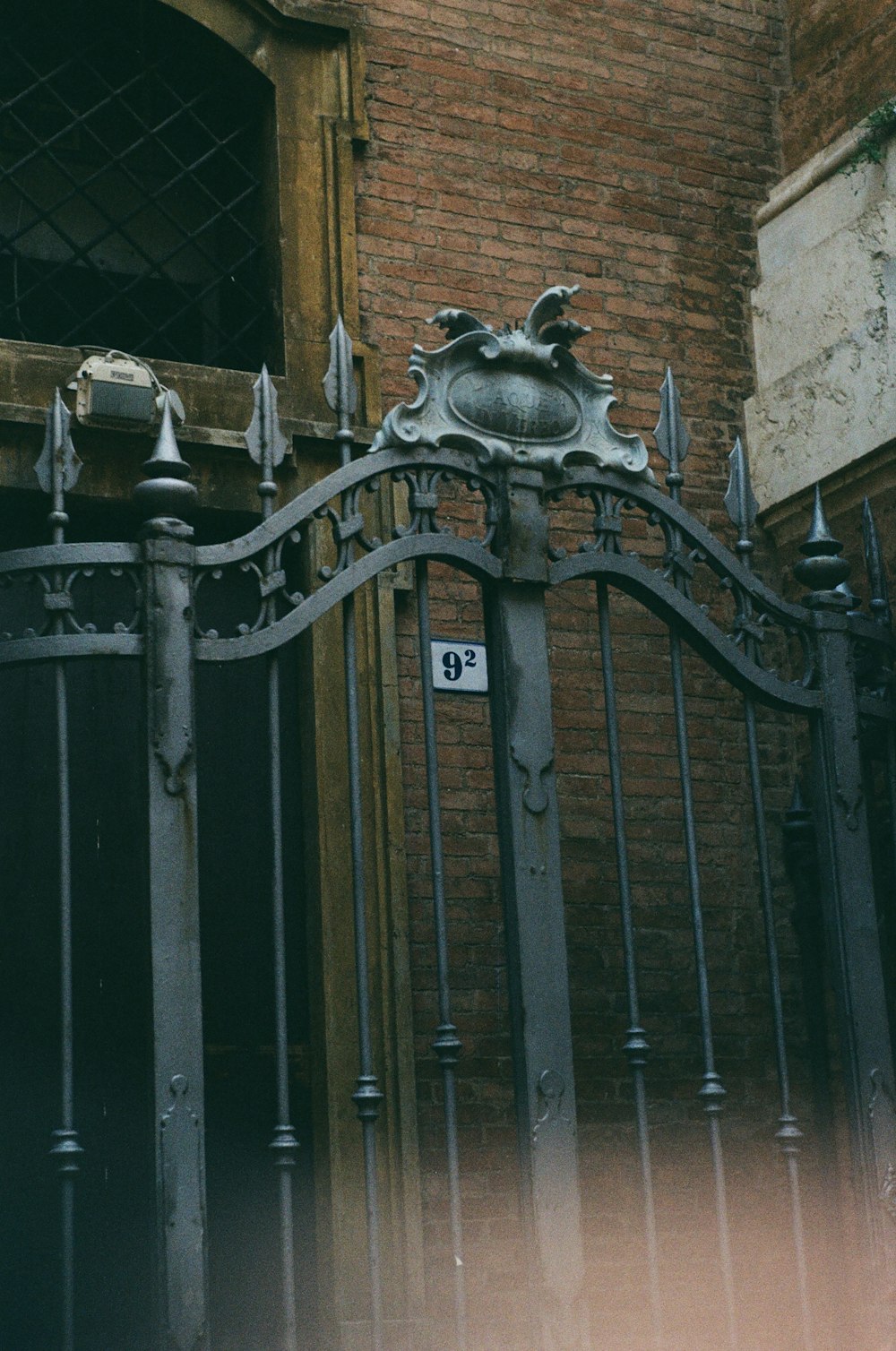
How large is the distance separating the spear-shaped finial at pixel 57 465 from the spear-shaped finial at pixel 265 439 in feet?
1.27

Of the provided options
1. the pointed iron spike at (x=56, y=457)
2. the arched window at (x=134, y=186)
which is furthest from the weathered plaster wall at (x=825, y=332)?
the pointed iron spike at (x=56, y=457)

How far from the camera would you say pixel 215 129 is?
21.5 ft

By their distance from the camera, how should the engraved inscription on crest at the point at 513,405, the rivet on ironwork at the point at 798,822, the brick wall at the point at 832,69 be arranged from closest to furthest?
the engraved inscription on crest at the point at 513,405 → the rivet on ironwork at the point at 798,822 → the brick wall at the point at 832,69

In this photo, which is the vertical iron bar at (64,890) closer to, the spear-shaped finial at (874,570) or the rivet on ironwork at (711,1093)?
the rivet on ironwork at (711,1093)

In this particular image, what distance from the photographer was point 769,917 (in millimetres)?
4578

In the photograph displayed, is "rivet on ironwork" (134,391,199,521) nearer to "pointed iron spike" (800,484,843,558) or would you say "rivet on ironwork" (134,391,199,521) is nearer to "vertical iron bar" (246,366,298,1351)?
"vertical iron bar" (246,366,298,1351)

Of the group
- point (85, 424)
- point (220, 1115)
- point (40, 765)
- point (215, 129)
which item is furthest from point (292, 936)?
point (215, 129)

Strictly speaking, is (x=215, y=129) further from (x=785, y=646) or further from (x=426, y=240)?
(x=785, y=646)

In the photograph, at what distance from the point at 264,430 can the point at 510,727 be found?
89 centimetres

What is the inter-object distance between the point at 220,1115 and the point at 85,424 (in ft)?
6.98

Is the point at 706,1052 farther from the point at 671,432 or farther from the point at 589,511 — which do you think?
the point at 589,511

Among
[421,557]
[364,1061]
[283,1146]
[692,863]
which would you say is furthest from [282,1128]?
[421,557]

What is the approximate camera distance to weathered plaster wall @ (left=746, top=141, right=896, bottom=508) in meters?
6.49

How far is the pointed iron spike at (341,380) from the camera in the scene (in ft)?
14.0
